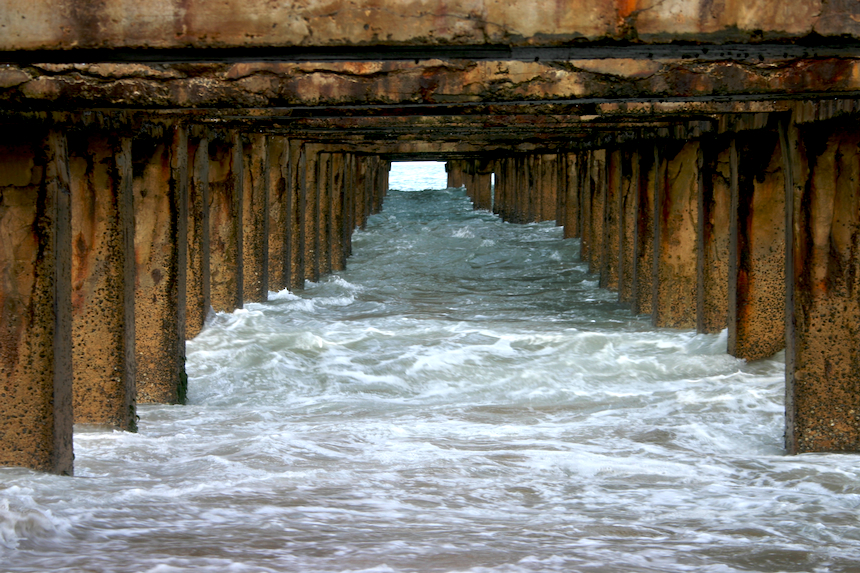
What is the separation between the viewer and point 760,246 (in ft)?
27.8

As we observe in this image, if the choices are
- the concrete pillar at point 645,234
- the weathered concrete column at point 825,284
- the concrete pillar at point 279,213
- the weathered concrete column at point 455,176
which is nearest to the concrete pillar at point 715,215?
the concrete pillar at point 645,234

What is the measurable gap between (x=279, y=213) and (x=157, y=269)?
6511mm

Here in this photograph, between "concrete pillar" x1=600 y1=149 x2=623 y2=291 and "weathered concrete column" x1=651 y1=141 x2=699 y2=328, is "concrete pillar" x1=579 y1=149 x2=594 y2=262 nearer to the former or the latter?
"concrete pillar" x1=600 y1=149 x2=623 y2=291

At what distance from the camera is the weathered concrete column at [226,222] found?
36.7 ft

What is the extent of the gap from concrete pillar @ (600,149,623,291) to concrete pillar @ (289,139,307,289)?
4488 mm

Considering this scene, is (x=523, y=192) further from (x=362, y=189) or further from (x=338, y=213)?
(x=338, y=213)

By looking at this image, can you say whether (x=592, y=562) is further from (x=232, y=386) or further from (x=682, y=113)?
(x=232, y=386)

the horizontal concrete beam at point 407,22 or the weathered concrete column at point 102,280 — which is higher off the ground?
the horizontal concrete beam at point 407,22

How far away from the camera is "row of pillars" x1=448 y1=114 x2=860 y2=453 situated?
6082 millimetres

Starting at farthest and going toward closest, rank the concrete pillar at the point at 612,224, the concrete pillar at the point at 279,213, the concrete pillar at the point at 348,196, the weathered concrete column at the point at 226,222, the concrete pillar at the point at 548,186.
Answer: the concrete pillar at the point at 548,186 < the concrete pillar at the point at 348,196 < the concrete pillar at the point at 612,224 < the concrete pillar at the point at 279,213 < the weathered concrete column at the point at 226,222

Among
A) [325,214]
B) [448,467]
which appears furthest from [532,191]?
[448,467]

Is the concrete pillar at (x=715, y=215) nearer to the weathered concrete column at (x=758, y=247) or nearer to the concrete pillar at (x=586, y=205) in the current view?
the weathered concrete column at (x=758, y=247)

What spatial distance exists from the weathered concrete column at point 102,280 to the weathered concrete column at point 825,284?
13.9ft

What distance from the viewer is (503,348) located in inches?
418
